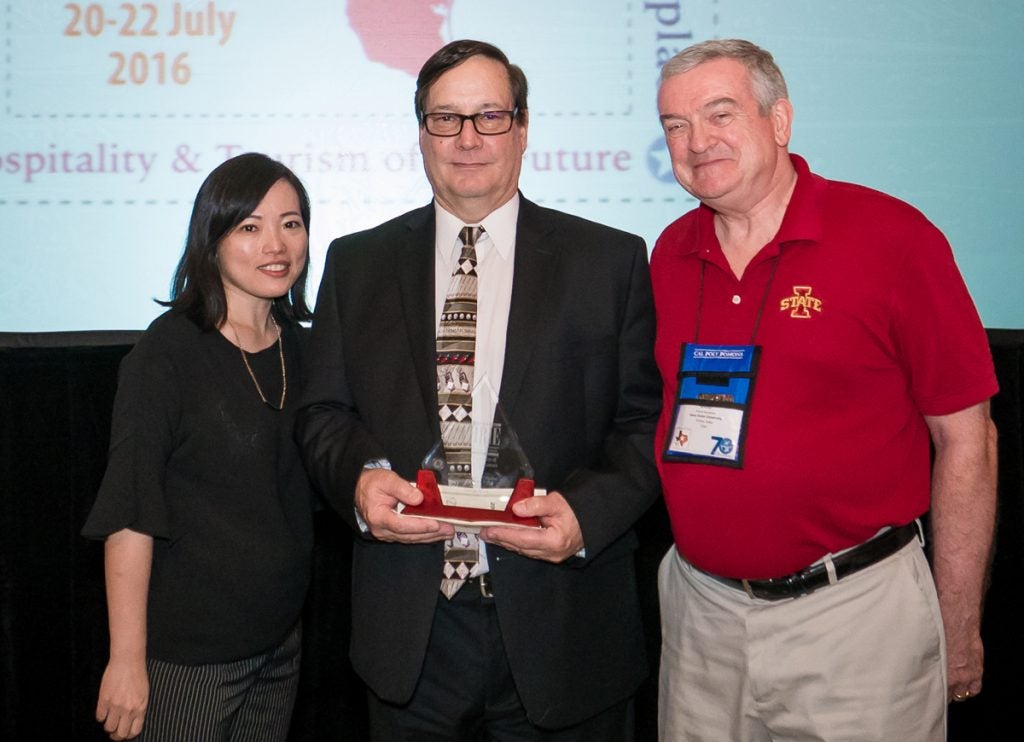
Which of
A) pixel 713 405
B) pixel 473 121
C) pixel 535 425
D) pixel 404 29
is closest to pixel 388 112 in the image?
pixel 404 29

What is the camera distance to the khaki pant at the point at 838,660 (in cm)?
179

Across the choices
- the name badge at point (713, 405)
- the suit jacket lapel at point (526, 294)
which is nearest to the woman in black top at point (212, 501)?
the suit jacket lapel at point (526, 294)

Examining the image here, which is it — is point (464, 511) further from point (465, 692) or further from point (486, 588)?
point (465, 692)

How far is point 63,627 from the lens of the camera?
302 cm

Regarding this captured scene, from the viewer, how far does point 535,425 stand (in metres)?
1.83

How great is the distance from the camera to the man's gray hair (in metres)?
1.87

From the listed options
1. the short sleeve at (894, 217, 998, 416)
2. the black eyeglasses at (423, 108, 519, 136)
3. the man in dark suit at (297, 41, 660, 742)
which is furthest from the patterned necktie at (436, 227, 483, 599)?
the short sleeve at (894, 217, 998, 416)

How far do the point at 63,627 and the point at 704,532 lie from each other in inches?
84.9

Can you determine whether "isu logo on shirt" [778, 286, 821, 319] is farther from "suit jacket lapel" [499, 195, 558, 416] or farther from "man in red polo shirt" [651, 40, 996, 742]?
"suit jacket lapel" [499, 195, 558, 416]

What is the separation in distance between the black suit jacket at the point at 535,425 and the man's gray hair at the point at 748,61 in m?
0.36

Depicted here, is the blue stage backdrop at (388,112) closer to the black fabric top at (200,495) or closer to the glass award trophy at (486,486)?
the black fabric top at (200,495)

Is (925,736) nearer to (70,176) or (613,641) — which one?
(613,641)

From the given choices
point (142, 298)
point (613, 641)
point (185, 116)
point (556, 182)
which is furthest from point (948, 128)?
point (142, 298)

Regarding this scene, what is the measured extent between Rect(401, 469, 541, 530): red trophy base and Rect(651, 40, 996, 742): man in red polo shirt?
34 cm
